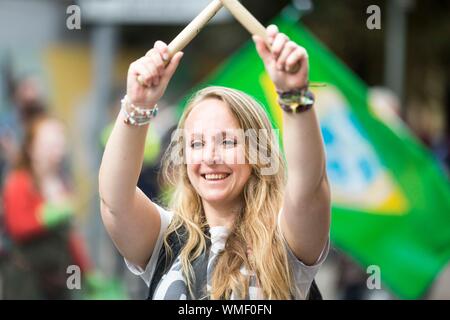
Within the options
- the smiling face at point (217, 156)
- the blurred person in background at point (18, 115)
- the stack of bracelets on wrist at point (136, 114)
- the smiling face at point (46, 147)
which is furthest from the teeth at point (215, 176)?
the blurred person in background at point (18, 115)

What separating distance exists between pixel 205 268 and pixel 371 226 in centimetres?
346

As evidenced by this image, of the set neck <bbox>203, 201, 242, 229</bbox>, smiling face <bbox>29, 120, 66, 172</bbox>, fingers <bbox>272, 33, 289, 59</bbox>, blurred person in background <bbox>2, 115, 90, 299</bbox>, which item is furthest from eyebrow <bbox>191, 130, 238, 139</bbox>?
smiling face <bbox>29, 120, 66, 172</bbox>

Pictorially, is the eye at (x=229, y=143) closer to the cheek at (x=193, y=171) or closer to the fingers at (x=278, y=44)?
the cheek at (x=193, y=171)

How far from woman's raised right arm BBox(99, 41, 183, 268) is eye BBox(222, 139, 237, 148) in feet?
0.66

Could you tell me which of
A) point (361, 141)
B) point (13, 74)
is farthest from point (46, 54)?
point (361, 141)

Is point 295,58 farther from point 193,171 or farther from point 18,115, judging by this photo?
point 18,115

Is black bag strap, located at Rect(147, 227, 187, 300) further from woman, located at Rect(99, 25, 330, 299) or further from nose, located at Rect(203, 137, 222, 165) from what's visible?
nose, located at Rect(203, 137, 222, 165)

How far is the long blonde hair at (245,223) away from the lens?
7.30ft

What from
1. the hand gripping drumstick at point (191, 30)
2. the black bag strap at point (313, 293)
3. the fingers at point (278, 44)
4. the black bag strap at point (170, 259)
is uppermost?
the hand gripping drumstick at point (191, 30)

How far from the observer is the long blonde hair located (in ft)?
7.30

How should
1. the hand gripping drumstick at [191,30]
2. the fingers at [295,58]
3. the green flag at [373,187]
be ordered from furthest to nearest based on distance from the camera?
the green flag at [373,187]
the hand gripping drumstick at [191,30]
the fingers at [295,58]

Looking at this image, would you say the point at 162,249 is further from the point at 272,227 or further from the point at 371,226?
the point at 371,226

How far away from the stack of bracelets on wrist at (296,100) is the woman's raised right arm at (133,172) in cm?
24

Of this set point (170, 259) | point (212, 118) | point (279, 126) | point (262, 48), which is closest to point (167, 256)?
point (170, 259)
